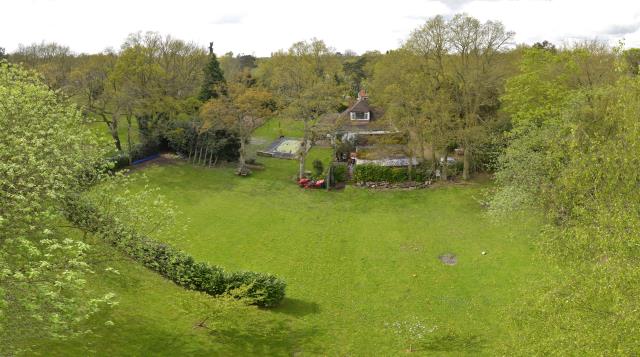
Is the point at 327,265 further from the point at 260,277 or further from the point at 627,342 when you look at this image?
the point at 627,342

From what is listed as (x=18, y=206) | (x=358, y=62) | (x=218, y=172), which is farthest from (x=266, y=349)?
(x=358, y=62)

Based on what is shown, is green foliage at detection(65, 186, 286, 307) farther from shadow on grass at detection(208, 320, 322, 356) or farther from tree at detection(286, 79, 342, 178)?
tree at detection(286, 79, 342, 178)

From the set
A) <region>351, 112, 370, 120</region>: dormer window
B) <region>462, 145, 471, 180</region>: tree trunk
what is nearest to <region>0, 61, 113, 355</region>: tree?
<region>462, 145, 471, 180</region>: tree trunk

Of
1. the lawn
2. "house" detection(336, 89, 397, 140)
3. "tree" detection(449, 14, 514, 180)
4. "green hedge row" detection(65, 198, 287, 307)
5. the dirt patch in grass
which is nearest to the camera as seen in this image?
the lawn

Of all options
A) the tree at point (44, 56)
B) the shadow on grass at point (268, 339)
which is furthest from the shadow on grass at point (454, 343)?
the tree at point (44, 56)

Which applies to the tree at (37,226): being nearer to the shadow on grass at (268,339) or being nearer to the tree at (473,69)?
the shadow on grass at (268,339)

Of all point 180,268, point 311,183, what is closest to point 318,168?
point 311,183
